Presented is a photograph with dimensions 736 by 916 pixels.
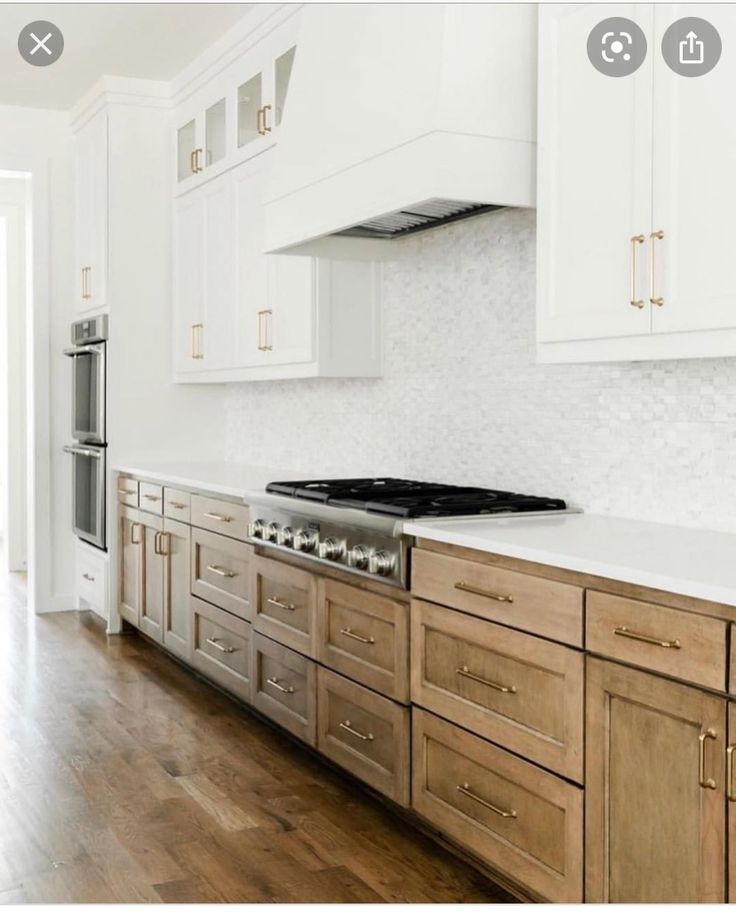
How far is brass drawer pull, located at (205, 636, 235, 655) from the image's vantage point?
161 inches

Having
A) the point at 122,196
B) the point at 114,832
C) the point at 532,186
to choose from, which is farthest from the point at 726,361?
the point at 122,196

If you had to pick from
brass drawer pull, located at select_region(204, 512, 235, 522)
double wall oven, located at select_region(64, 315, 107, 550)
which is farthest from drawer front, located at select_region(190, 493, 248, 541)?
double wall oven, located at select_region(64, 315, 107, 550)

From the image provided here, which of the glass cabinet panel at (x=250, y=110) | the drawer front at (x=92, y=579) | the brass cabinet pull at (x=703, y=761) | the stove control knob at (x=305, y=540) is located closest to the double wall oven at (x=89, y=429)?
the drawer front at (x=92, y=579)

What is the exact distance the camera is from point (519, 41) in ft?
9.29

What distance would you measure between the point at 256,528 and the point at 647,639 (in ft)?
6.49

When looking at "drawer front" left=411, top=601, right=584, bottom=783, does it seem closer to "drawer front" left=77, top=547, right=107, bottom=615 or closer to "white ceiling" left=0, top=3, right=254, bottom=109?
"white ceiling" left=0, top=3, right=254, bottom=109

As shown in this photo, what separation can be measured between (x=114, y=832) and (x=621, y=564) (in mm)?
1668

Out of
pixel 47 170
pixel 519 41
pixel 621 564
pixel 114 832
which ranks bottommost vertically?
pixel 114 832

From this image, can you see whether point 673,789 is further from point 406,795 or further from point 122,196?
point 122,196

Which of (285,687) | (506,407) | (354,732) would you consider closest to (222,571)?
(285,687)

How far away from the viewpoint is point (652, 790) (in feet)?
6.48

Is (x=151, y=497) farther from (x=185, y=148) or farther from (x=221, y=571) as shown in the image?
(x=185, y=148)

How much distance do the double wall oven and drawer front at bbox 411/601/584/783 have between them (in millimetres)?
3189

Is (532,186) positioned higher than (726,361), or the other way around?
(532,186)
